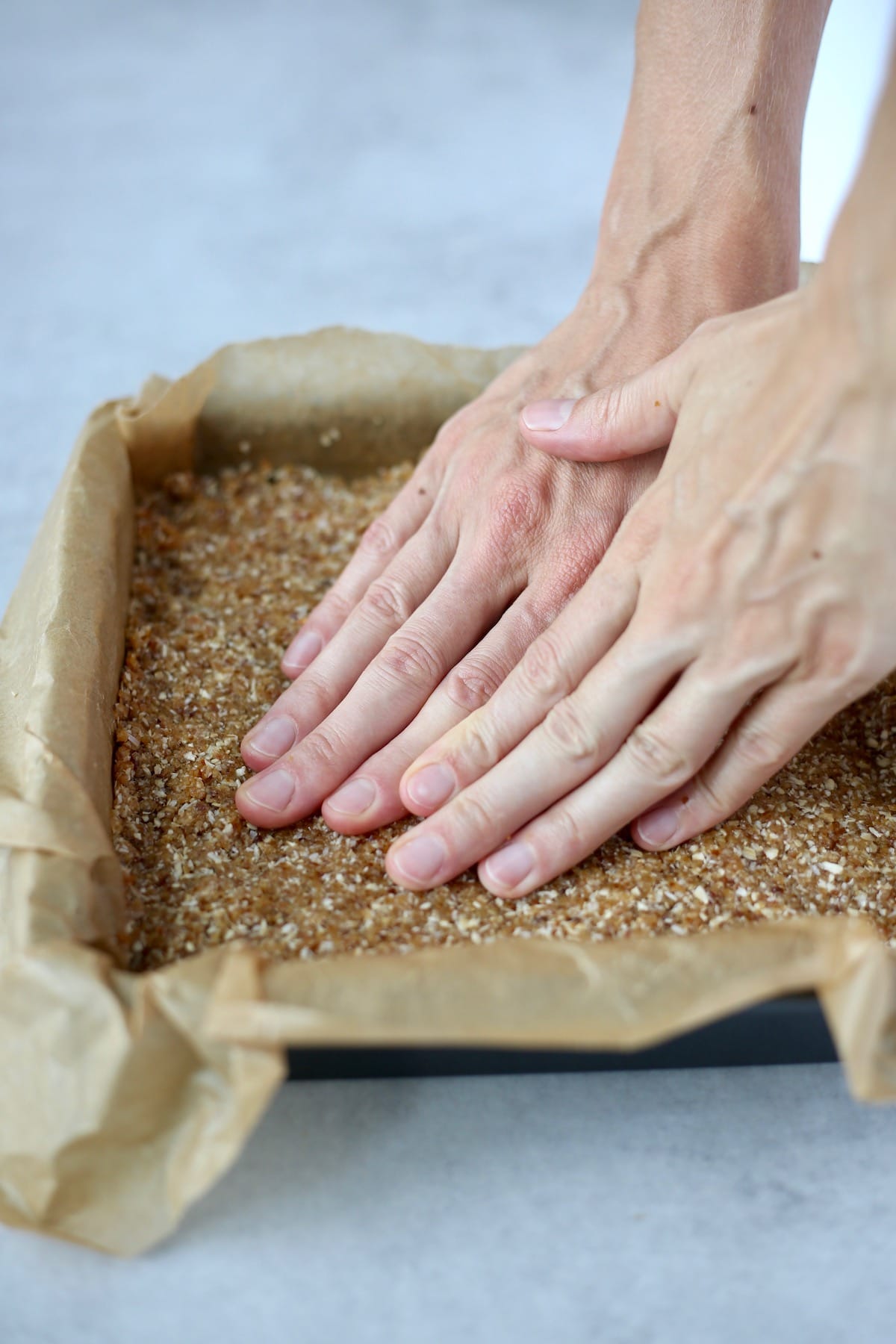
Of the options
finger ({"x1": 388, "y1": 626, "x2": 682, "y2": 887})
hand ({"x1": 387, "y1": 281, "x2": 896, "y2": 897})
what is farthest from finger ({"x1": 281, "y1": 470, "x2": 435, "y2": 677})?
finger ({"x1": 388, "y1": 626, "x2": 682, "y2": 887})

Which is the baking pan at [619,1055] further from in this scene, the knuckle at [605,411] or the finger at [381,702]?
the knuckle at [605,411]

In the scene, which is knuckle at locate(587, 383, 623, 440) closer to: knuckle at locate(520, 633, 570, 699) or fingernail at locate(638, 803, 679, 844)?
knuckle at locate(520, 633, 570, 699)

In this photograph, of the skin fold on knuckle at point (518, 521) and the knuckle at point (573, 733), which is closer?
the knuckle at point (573, 733)

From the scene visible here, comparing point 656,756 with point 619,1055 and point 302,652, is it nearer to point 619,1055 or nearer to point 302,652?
point 619,1055

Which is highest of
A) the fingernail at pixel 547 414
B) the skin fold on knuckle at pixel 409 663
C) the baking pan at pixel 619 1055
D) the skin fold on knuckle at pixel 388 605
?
the fingernail at pixel 547 414

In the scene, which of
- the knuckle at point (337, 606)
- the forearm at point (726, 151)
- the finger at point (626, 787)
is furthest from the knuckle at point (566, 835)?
the forearm at point (726, 151)

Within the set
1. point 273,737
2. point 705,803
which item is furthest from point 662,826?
point 273,737

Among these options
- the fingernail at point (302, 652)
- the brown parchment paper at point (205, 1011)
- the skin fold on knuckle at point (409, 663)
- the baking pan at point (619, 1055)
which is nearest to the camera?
the brown parchment paper at point (205, 1011)

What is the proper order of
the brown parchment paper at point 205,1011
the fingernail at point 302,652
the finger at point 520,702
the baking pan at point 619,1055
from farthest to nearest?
the fingernail at point 302,652, the finger at point 520,702, the baking pan at point 619,1055, the brown parchment paper at point 205,1011
